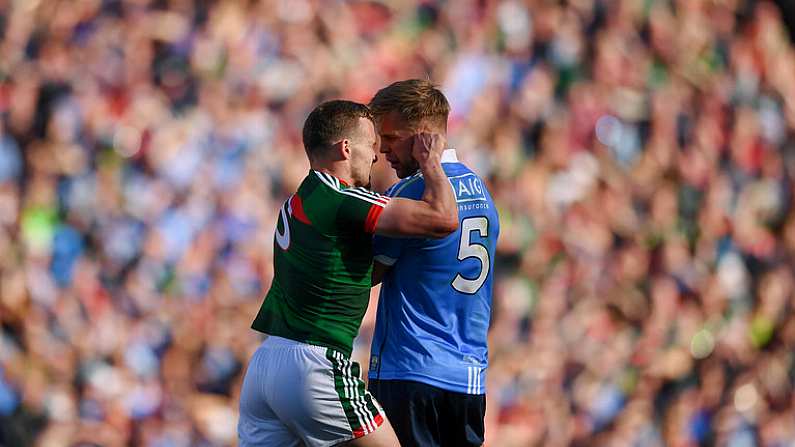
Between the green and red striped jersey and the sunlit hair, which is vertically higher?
the sunlit hair

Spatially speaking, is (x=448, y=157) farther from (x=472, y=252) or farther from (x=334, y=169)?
(x=334, y=169)

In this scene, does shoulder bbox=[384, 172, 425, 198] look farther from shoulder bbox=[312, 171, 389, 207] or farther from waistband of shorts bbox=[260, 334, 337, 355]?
waistband of shorts bbox=[260, 334, 337, 355]

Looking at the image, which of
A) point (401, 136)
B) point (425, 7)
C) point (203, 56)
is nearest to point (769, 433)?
point (425, 7)

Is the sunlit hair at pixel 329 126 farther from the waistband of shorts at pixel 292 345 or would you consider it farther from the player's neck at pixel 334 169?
the waistband of shorts at pixel 292 345

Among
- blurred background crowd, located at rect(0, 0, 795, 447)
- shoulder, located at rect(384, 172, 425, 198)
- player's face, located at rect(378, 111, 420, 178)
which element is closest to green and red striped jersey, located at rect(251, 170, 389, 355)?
shoulder, located at rect(384, 172, 425, 198)

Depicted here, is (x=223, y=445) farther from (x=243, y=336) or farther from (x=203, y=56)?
(x=203, y=56)

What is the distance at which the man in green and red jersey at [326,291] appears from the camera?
265cm

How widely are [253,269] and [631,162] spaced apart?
213 centimetres

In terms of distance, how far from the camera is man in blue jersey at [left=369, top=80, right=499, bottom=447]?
9.33 ft

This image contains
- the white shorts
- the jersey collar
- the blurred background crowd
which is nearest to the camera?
the white shorts

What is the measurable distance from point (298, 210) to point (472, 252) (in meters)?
0.47

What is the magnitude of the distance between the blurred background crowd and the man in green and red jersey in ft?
6.34

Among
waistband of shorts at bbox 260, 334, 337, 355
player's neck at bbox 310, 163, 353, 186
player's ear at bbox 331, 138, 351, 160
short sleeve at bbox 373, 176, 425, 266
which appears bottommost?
waistband of shorts at bbox 260, 334, 337, 355

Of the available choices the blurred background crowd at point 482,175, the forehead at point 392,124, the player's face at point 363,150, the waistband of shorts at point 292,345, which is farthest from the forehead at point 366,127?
the blurred background crowd at point 482,175
